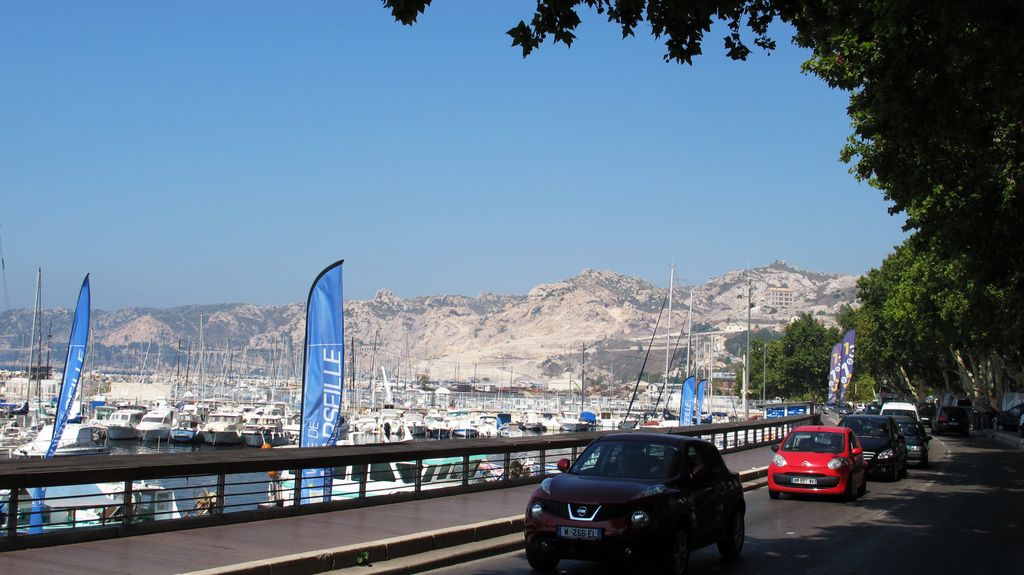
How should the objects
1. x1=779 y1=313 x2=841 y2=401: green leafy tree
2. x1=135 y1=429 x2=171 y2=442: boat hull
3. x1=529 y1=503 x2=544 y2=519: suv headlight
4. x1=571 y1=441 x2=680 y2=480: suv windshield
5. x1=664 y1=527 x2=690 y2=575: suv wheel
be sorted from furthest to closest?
x1=779 y1=313 x2=841 y2=401: green leafy tree < x1=135 y1=429 x2=171 y2=442: boat hull < x1=571 y1=441 x2=680 y2=480: suv windshield < x1=529 y1=503 x2=544 y2=519: suv headlight < x1=664 y1=527 x2=690 y2=575: suv wheel

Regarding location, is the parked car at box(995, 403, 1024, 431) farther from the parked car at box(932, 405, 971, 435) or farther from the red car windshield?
the red car windshield

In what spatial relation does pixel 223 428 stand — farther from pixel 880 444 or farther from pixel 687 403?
pixel 880 444

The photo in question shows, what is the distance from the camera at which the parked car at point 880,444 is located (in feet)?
85.1

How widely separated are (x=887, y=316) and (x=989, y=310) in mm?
41537

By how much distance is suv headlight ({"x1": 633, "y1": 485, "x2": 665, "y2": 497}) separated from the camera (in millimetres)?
11348

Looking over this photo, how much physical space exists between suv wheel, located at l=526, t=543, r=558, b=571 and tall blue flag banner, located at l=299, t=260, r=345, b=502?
10151 mm

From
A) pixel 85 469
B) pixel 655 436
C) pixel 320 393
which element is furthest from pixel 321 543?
pixel 320 393

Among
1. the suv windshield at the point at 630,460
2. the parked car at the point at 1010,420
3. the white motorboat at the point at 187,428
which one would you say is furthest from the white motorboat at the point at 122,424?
the suv windshield at the point at 630,460

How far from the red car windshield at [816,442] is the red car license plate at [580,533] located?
12.0 metres

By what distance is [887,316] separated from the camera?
81938 millimetres

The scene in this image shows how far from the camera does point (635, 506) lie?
36.8 ft

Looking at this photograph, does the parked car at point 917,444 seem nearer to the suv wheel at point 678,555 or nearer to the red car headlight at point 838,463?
the red car headlight at point 838,463

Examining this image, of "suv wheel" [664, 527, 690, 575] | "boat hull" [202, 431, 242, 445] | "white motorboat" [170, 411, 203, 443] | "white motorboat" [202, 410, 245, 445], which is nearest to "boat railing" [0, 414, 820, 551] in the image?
"suv wheel" [664, 527, 690, 575]

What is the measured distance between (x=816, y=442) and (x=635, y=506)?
12.0m
